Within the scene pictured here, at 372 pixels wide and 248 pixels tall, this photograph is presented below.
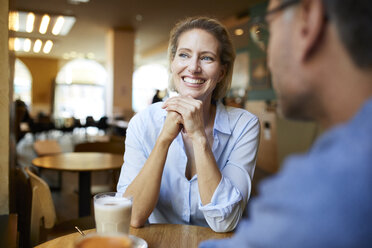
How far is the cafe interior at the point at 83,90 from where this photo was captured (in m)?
1.80

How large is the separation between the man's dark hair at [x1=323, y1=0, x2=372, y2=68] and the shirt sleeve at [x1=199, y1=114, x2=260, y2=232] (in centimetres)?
79

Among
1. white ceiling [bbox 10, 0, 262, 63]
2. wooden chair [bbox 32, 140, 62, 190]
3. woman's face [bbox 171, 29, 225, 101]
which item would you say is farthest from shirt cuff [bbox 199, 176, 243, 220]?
white ceiling [bbox 10, 0, 262, 63]

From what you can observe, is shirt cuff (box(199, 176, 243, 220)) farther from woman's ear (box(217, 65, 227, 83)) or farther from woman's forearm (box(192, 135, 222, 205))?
woman's ear (box(217, 65, 227, 83))

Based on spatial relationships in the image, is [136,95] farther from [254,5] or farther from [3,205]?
[3,205]

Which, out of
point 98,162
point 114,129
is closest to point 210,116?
point 98,162

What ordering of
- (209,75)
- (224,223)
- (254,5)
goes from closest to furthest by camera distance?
(224,223)
(209,75)
(254,5)

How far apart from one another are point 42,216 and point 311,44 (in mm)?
1829

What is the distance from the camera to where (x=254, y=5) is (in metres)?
7.48

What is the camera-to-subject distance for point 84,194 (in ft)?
9.70

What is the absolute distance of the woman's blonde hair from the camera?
1.49 metres

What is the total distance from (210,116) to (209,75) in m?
0.22

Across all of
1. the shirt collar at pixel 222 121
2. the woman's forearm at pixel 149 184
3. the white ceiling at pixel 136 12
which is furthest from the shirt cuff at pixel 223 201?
the white ceiling at pixel 136 12

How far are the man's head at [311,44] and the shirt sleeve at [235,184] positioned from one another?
657mm

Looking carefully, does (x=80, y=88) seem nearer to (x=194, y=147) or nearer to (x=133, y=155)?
(x=133, y=155)
